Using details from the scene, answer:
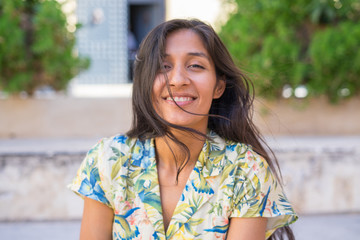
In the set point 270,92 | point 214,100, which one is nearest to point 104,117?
point 270,92

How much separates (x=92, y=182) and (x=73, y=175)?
1.87m

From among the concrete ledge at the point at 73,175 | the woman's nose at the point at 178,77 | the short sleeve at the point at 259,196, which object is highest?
the woman's nose at the point at 178,77

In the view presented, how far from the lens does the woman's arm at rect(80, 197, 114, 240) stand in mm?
1636

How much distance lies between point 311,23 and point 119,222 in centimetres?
353

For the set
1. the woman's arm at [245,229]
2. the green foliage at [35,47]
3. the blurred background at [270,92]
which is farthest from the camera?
the green foliage at [35,47]

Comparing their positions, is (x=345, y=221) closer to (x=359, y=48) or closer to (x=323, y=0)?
(x=359, y=48)

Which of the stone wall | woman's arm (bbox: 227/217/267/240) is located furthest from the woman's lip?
the stone wall

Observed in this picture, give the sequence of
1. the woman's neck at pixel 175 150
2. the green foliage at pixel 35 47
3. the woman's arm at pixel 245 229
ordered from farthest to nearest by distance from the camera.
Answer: the green foliage at pixel 35 47 → the woman's neck at pixel 175 150 → the woman's arm at pixel 245 229

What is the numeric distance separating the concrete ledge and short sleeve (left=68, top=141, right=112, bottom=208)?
177cm

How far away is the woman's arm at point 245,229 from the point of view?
159 centimetres

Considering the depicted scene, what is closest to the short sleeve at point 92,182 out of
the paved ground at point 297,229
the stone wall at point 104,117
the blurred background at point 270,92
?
the paved ground at point 297,229

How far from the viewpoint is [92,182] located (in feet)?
5.36

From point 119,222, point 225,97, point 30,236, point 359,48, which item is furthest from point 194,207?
point 359,48

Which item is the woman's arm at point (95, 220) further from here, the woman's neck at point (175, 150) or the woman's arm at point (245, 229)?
the woman's arm at point (245, 229)
